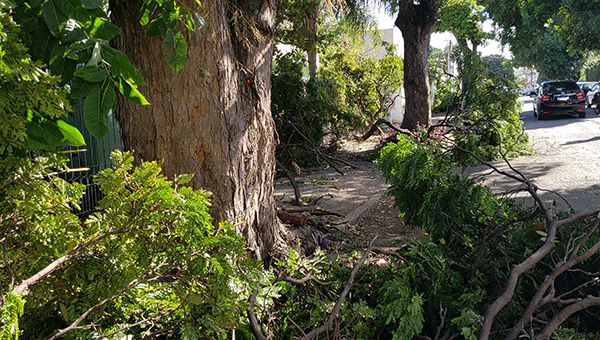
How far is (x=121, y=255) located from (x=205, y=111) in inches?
52.3

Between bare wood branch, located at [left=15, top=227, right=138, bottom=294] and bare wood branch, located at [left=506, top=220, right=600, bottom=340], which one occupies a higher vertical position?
bare wood branch, located at [left=15, top=227, right=138, bottom=294]

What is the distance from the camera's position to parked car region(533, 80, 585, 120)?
23469 millimetres

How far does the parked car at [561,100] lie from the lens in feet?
77.0

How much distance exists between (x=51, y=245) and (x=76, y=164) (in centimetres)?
541

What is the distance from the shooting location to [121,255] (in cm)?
228

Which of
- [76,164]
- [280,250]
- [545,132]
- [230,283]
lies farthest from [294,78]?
[545,132]

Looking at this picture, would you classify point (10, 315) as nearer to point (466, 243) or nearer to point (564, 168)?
point (466, 243)

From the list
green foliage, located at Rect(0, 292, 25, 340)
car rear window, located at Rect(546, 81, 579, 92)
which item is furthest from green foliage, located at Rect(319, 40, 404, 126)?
green foliage, located at Rect(0, 292, 25, 340)

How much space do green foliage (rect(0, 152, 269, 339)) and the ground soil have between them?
1.74m

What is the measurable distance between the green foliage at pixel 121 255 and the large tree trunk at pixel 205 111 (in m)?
0.87

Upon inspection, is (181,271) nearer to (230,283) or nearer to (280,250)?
(230,283)

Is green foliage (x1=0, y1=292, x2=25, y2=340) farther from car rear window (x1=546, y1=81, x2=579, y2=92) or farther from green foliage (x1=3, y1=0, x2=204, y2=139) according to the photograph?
car rear window (x1=546, y1=81, x2=579, y2=92)

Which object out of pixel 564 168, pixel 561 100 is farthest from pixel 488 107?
pixel 561 100

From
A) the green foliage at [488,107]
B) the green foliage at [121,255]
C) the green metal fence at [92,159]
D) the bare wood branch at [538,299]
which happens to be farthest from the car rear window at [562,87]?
the green foliage at [121,255]
